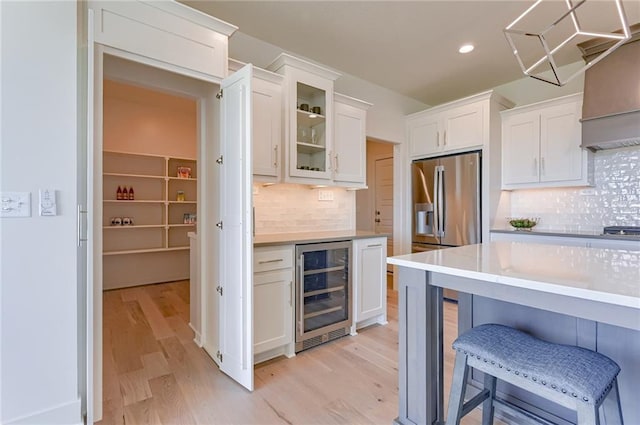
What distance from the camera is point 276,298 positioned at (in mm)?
2350

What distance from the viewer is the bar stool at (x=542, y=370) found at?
0.99m

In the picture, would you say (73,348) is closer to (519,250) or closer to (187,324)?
(187,324)

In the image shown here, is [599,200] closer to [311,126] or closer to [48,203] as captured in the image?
[311,126]

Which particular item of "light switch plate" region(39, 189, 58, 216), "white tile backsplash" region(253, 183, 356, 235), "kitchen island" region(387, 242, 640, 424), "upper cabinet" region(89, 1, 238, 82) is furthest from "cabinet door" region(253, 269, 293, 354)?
"upper cabinet" region(89, 1, 238, 82)

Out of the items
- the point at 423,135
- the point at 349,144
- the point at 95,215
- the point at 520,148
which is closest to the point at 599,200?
the point at 520,148

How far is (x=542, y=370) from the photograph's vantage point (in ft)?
3.48

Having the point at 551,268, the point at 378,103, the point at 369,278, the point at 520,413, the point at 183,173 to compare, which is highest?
the point at 378,103

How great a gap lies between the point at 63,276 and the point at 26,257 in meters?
0.18

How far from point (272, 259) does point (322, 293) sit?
0.64m

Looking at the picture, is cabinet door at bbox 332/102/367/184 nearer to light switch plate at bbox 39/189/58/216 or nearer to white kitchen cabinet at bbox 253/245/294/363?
white kitchen cabinet at bbox 253/245/294/363

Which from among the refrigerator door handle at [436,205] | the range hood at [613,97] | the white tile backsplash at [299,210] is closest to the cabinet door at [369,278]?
the white tile backsplash at [299,210]

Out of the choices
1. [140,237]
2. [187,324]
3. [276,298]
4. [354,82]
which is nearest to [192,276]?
[187,324]

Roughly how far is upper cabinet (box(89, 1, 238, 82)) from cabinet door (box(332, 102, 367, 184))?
132 cm

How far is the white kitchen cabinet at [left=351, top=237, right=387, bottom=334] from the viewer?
9.27 feet
